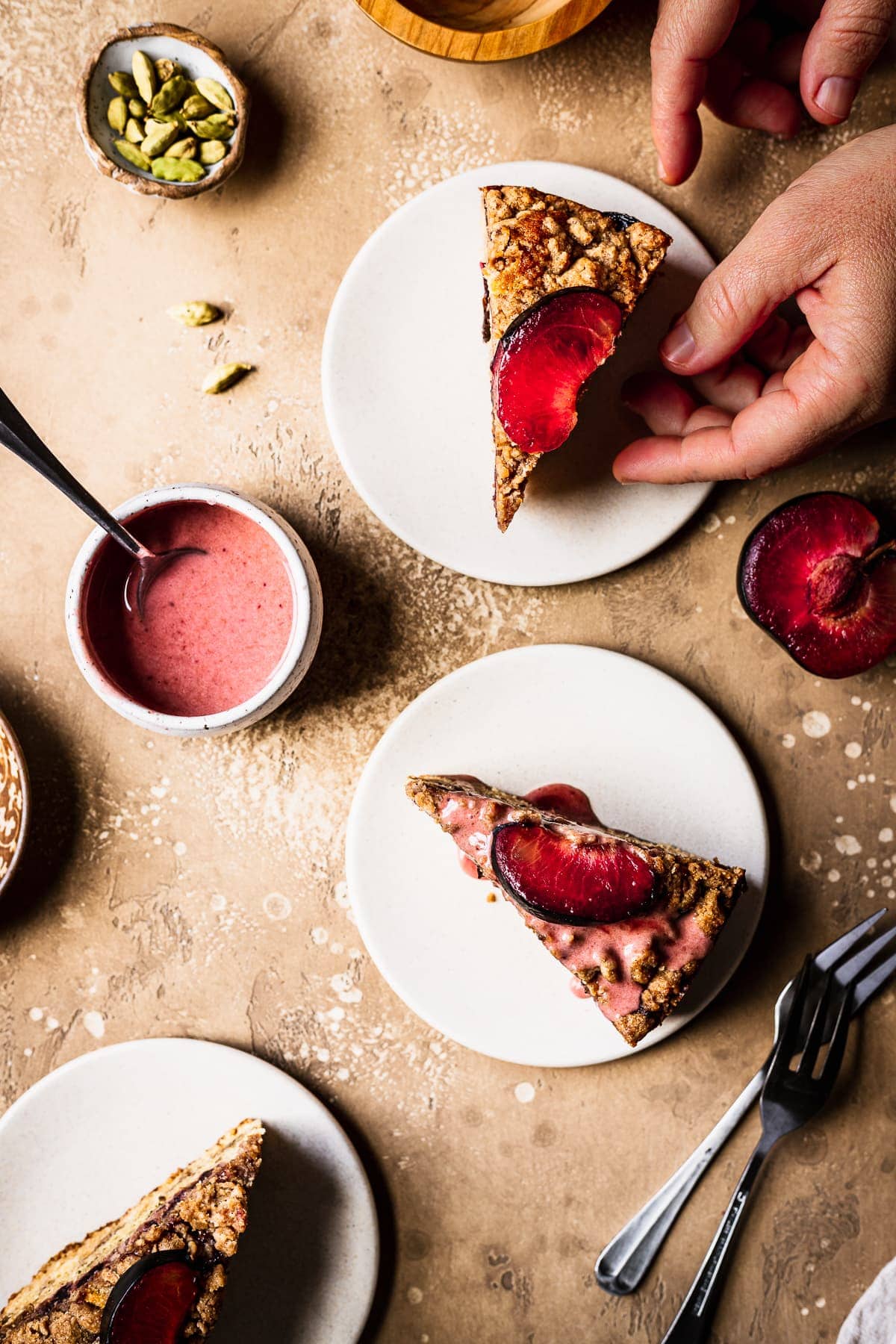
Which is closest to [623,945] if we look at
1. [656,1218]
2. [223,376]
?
[656,1218]

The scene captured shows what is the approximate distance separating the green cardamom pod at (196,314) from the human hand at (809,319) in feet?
2.46

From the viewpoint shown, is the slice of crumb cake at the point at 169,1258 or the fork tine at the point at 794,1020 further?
the fork tine at the point at 794,1020

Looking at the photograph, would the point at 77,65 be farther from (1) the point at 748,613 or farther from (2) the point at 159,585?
(1) the point at 748,613

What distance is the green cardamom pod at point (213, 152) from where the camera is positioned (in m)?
1.56

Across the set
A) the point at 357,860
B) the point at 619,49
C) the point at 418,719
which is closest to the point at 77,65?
the point at 619,49

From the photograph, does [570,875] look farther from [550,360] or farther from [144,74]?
[144,74]

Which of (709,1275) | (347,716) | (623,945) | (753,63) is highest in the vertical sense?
(753,63)

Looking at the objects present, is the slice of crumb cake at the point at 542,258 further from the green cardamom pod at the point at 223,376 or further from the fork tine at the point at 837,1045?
the fork tine at the point at 837,1045

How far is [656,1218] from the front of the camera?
160 centimetres

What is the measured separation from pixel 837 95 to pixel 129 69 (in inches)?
44.4

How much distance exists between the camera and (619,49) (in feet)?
5.34

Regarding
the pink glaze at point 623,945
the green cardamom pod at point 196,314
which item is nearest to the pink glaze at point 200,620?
the green cardamom pod at point 196,314

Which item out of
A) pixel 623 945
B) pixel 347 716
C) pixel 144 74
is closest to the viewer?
pixel 623 945

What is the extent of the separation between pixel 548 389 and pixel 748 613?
1.71 ft
